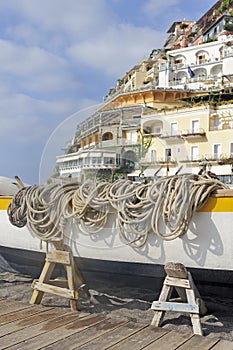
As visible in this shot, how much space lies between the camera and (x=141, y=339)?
2.56 m

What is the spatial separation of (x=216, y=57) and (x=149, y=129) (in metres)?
47.2

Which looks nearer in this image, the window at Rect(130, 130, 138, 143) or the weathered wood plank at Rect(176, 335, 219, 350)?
the weathered wood plank at Rect(176, 335, 219, 350)

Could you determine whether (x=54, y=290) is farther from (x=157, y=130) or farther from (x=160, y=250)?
(x=157, y=130)

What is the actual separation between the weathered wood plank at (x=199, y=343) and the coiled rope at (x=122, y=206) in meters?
0.78

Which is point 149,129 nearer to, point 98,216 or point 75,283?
point 98,216

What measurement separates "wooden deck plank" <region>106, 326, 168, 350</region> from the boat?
28.2 inches

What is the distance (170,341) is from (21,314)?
1270mm

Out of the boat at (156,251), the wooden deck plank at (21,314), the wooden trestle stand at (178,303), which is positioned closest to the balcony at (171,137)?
the boat at (156,251)

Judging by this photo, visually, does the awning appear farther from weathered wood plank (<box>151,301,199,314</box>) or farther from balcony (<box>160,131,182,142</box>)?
weathered wood plank (<box>151,301,199,314</box>)

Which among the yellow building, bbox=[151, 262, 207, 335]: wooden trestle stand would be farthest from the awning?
bbox=[151, 262, 207, 335]: wooden trestle stand

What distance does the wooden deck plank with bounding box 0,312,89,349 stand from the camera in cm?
251

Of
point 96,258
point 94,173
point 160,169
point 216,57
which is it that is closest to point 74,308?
point 96,258

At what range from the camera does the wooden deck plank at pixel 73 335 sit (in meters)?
2.44

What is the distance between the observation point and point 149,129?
3850 mm
